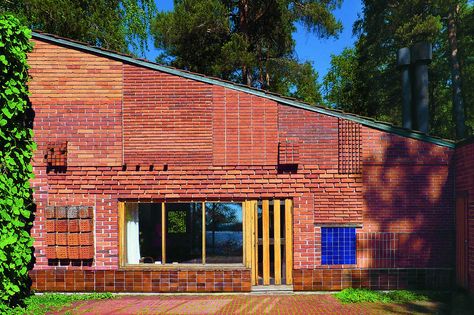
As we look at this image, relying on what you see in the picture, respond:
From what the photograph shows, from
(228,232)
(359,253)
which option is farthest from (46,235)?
(359,253)

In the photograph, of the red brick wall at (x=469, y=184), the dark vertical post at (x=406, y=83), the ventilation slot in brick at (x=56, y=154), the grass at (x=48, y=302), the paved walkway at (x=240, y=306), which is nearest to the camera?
the grass at (x=48, y=302)

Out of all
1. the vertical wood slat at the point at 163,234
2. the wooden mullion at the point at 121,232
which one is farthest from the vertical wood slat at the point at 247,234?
the wooden mullion at the point at 121,232

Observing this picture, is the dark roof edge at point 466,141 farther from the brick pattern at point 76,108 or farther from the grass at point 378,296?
the brick pattern at point 76,108

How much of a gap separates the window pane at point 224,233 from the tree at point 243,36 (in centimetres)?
1321

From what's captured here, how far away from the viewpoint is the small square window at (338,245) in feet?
31.0

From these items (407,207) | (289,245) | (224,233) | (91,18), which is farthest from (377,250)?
(91,18)

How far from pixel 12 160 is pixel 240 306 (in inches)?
224

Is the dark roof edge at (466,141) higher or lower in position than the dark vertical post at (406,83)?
lower

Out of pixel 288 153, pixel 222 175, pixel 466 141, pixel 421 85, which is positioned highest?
pixel 421 85

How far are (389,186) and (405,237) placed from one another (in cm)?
131

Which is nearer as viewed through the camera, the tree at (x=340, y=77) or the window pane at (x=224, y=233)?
the window pane at (x=224, y=233)

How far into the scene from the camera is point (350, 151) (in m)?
9.48

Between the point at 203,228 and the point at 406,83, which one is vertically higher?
the point at 406,83

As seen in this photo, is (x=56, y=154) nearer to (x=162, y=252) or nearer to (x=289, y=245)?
(x=162, y=252)
